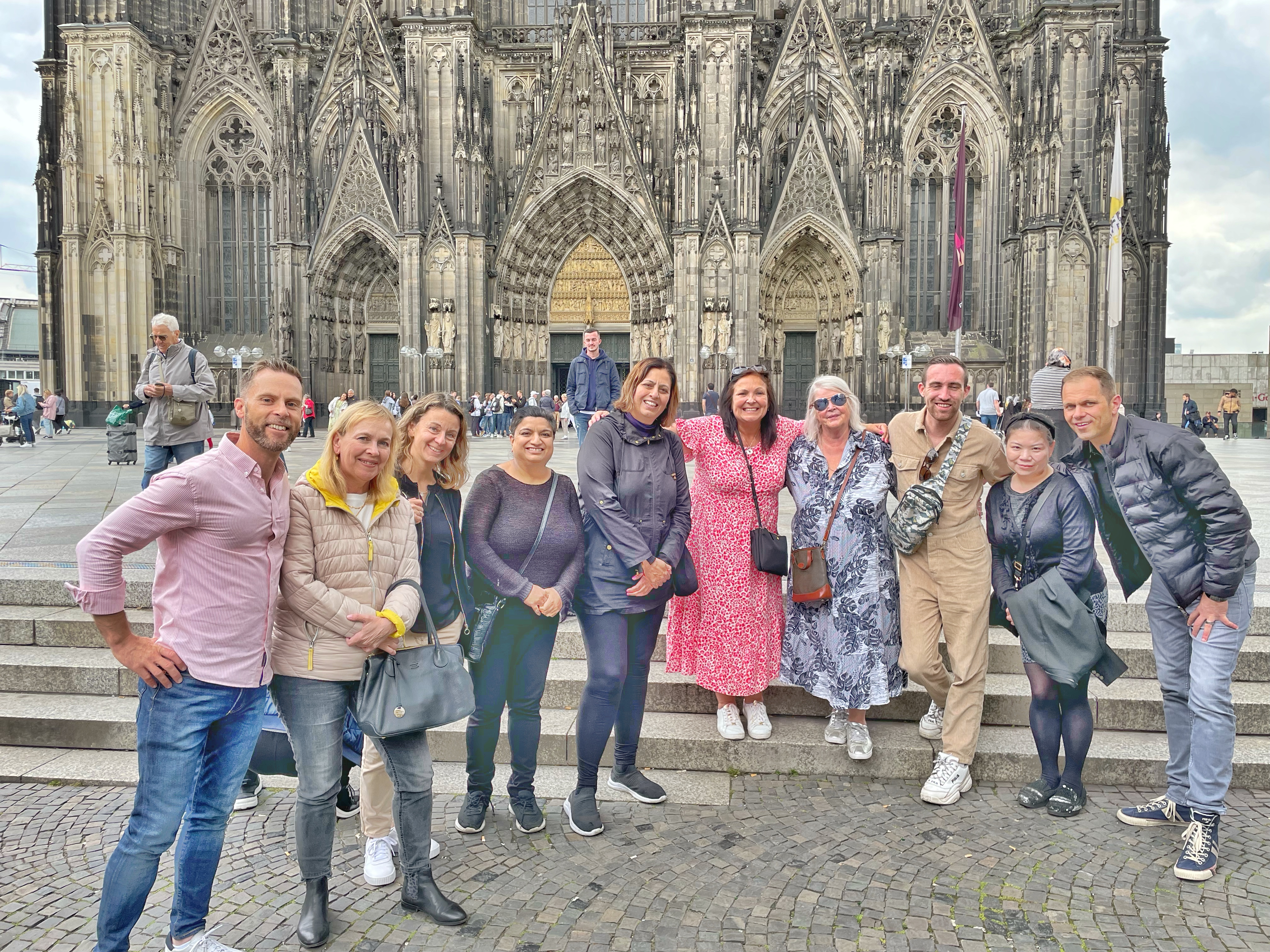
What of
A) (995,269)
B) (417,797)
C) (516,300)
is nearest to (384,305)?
(516,300)

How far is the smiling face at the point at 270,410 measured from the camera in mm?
2379

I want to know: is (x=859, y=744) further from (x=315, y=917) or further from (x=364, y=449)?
(x=364, y=449)

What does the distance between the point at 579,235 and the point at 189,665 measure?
24.6 meters

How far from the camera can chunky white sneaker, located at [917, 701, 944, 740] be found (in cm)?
404

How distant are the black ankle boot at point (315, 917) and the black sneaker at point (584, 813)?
102cm

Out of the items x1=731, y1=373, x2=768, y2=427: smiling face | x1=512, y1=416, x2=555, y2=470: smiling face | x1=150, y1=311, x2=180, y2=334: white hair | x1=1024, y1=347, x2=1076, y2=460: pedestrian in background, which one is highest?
x1=150, y1=311, x2=180, y2=334: white hair

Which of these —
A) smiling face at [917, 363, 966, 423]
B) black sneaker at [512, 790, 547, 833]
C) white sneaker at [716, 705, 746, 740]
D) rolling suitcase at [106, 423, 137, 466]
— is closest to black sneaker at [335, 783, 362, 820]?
black sneaker at [512, 790, 547, 833]

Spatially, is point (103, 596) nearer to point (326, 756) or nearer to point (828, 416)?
point (326, 756)

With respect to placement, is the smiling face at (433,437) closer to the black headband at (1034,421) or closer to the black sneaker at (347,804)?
the black sneaker at (347,804)

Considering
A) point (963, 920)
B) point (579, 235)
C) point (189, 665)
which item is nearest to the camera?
point (189, 665)

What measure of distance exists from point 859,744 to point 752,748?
0.50 m

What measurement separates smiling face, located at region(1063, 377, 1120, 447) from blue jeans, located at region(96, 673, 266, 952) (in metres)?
3.09

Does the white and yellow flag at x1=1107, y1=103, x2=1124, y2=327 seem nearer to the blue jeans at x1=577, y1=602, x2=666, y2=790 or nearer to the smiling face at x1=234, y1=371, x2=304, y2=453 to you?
the blue jeans at x1=577, y1=602, x2=666, y2=790

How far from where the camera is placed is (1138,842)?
3293mm
